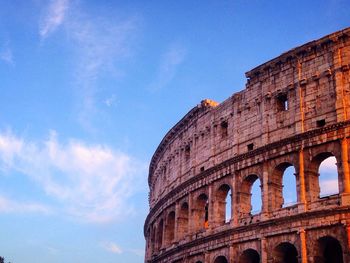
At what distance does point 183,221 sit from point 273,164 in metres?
8.45

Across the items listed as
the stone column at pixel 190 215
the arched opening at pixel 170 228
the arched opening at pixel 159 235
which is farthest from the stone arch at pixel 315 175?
the arched opening at pixel 159 235

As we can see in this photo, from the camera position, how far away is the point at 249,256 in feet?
86.5

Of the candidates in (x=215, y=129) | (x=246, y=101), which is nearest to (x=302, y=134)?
(x=246, y=101)

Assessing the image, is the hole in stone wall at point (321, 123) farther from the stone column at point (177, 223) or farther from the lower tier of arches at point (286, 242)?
the stone column at point (177, 223)

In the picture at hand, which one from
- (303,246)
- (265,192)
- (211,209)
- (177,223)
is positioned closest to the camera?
(303,246)

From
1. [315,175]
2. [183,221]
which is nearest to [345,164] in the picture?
[315,175]

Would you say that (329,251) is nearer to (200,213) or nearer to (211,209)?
(211,209)

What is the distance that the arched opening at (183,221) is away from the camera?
32.0m

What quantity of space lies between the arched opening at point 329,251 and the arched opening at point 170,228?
12.2m

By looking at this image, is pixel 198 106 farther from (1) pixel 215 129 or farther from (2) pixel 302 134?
(2) pixel 302 134

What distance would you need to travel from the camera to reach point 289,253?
83.0 feet

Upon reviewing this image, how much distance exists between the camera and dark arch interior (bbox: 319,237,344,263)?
77.0ft

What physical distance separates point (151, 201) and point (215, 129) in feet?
42.0

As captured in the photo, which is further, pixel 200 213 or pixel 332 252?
pixel 200 213
